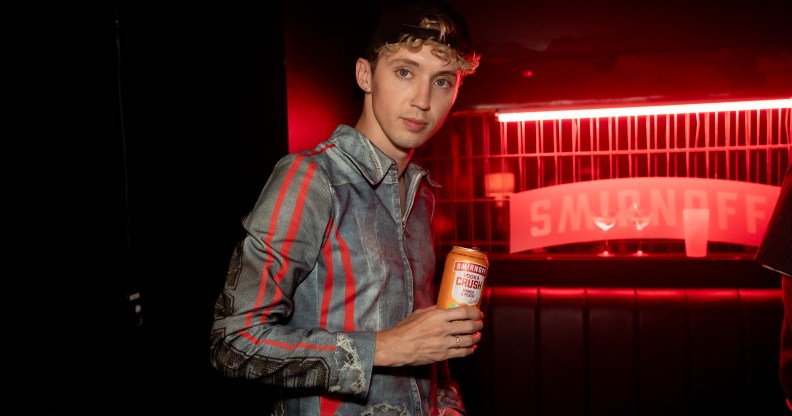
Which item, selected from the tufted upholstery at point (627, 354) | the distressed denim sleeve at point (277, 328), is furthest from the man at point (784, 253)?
the distressed denim sleeve at point (277, 328)

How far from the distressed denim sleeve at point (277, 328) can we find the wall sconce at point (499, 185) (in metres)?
2.47

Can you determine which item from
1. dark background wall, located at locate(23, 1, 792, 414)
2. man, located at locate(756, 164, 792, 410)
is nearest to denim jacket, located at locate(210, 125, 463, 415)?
dark background wall, located at locate(23, 1, 792, 414)

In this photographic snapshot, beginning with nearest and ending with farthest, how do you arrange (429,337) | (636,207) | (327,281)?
(429,337), (327,281), (636,207)

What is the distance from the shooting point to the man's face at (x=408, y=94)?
3.91 feet

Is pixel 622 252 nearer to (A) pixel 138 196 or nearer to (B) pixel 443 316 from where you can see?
(B) pixel 443 316

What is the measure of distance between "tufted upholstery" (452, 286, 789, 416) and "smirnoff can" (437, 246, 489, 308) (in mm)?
1537

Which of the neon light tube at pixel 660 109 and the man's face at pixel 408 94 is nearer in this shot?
the man's face at pixel 408 94

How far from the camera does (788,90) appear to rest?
9.50ft

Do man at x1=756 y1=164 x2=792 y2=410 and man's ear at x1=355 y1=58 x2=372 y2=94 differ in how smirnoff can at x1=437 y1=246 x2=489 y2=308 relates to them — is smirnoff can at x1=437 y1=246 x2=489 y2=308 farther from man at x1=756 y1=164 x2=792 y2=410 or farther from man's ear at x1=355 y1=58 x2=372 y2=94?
man at x1=756 y1=164 x2=792 y2=410

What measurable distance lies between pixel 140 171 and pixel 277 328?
88 centimetres

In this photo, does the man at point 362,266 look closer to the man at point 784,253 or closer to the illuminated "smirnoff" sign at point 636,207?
the man at point 784,253

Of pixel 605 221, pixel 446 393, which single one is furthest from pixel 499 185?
pixel 446 393

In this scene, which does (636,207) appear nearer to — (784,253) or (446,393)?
(784,253)

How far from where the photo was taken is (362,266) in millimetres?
1116
